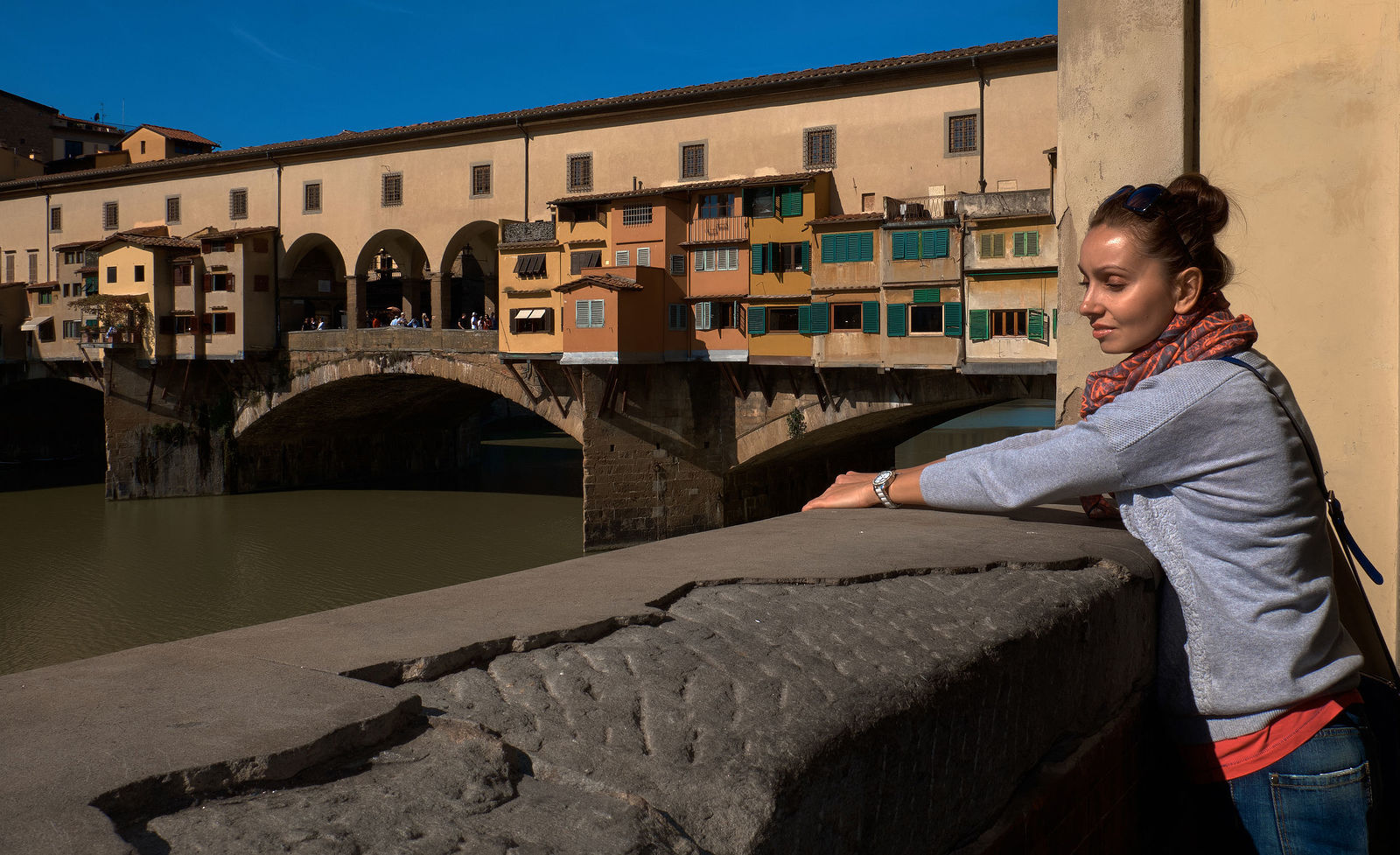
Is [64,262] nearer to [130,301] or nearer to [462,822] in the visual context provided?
[130,301]

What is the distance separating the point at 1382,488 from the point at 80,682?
107 inches

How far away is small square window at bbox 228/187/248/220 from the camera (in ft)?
87.0

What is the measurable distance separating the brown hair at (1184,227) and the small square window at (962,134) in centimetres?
1729

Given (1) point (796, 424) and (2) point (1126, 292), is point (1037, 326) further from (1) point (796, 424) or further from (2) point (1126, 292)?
(2) point (1126, 292)

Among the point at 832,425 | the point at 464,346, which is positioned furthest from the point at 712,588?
the point at 464,346

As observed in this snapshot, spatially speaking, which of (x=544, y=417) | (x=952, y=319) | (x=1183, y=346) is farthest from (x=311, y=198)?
(x=1183, y=346)

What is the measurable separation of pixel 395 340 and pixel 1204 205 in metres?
22.7

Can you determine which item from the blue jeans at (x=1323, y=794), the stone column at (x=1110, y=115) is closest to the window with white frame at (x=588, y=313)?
the stone column at (x=1110, y=115)

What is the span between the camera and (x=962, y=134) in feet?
59.8

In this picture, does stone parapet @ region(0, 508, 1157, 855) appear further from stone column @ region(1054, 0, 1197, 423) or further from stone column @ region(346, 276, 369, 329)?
stone column @ region(346, 276, 369, 329)

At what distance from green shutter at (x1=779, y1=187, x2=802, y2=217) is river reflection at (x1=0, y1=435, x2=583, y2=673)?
6.86 meters

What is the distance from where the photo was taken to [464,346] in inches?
883

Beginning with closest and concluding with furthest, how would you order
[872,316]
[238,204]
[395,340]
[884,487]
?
[884,487], [872,316], [395,340], [238,204]

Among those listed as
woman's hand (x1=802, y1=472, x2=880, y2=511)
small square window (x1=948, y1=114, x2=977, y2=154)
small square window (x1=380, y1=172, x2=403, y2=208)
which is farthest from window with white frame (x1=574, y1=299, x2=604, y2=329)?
woman's hand (x1=802, y1=472, x2=880, y2=511)
